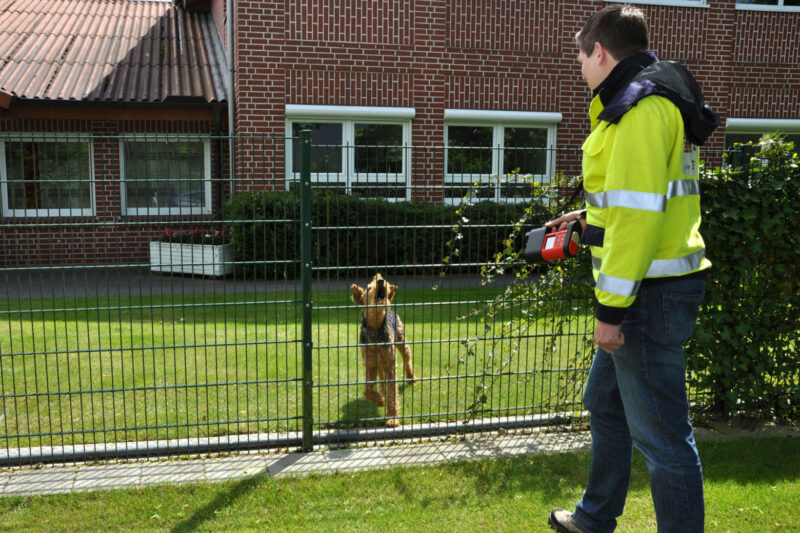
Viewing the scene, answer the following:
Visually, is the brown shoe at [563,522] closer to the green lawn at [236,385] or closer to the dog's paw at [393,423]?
the green lawn at [236,385]

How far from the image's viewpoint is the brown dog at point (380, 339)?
454 centimetres

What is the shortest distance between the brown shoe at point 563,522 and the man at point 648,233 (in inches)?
24.4

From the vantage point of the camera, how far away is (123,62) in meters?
13.2

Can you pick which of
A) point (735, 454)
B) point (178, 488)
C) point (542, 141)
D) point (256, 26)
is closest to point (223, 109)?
point (256, 26)

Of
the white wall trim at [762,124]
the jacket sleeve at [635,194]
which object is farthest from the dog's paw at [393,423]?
the white wall trim at [762,124]

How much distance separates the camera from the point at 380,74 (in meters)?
12.4

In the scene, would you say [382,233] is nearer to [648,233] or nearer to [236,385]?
[236,385]

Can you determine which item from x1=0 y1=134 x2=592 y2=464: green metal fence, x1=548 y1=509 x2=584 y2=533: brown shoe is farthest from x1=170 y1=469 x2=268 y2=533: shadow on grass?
x1=548 y1=509 x2=584 y2=533: brown shoe

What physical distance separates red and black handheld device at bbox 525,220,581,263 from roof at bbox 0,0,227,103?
33.7 feet

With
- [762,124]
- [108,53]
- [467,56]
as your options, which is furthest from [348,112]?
[762,124]

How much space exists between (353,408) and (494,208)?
181 centimetres

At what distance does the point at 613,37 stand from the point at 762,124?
1360 centimetres

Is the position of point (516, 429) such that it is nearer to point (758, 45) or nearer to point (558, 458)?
point (558, 458)

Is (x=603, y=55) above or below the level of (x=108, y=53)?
below
